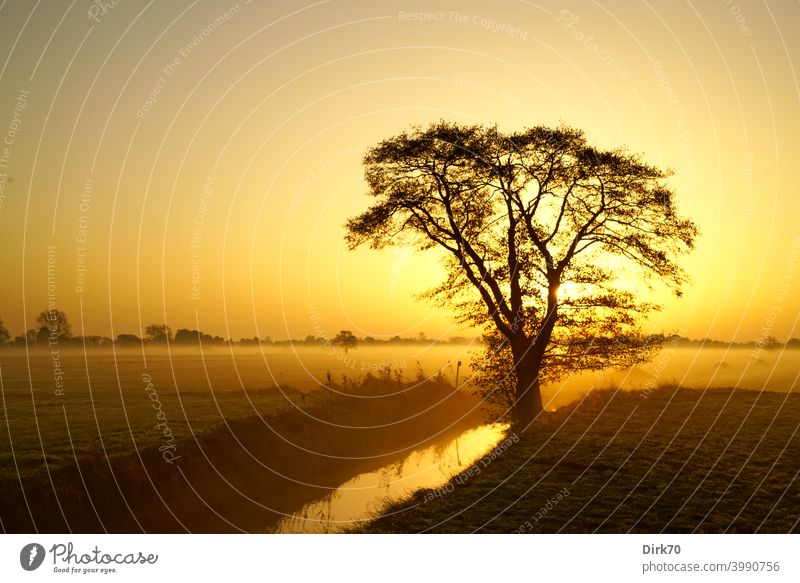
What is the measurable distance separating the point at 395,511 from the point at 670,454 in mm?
9691

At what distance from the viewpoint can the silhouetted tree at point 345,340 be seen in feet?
171

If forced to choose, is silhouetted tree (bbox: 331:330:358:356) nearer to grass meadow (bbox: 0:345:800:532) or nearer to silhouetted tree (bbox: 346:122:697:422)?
grass meadow (bbox: 0:345:800:532)

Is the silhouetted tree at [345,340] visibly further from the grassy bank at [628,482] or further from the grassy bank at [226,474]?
the grassy bank at [628,482]

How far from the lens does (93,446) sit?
23906 millimetres

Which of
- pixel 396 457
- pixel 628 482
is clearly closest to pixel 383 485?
pixel 396 457

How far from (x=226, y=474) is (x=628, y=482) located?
51.3ft

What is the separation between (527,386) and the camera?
2556cm

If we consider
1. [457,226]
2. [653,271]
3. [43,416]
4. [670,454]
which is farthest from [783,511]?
[43,416]

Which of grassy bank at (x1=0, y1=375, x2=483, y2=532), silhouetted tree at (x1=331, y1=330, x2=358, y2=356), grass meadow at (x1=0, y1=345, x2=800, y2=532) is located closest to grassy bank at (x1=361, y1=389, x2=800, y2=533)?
grass meadow at (x1=0, y1=345, x2=800, y2=532)

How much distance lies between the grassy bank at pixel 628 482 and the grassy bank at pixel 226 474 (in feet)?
24.2

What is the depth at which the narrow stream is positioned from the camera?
70.6 feet

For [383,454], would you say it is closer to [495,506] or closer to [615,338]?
[615,338]

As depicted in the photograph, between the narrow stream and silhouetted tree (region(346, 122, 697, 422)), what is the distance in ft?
14.6
